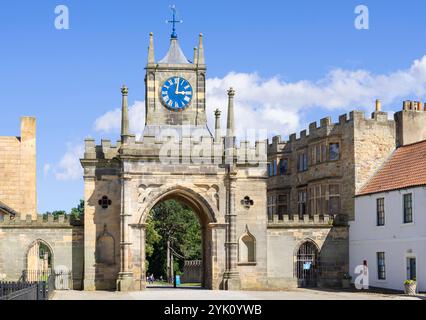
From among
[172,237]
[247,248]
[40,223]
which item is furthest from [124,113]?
[172,237]

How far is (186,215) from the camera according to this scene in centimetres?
7931

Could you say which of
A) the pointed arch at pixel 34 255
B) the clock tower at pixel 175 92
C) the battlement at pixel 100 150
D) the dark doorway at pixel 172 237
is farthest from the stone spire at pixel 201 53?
the dark doorway at pixel 172 237

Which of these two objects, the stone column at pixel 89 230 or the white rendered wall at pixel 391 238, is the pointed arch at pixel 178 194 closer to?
the stone column at pixel 89 230

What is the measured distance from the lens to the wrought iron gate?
4856 cm

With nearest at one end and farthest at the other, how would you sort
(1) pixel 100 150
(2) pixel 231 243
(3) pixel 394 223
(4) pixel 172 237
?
(3) pixel 394 223 → (2) pixel 231 243 → (1) pixel 100 150 → (4) pixel 172 237

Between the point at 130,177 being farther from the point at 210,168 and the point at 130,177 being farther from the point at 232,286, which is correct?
the point at 232,286

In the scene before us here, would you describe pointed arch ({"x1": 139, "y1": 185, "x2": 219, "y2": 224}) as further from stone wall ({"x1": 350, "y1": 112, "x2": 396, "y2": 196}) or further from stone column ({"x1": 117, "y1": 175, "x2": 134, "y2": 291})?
stone wall ({"x1": 350, "y1": 112, "x2": 396, "y2": 196})

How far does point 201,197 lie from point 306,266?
852 centimetres

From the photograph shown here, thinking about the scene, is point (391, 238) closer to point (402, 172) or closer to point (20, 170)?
point (402, 172)

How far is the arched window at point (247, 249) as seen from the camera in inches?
1822

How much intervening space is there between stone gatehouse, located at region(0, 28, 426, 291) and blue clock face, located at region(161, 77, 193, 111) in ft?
0.21

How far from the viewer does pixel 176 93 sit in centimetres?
4866

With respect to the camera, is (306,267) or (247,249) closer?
(247,249)

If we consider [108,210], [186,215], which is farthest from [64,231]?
[186,215]
